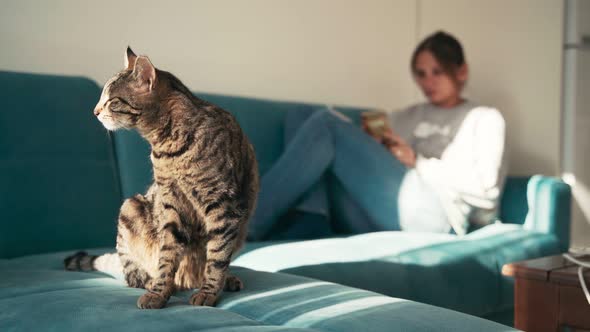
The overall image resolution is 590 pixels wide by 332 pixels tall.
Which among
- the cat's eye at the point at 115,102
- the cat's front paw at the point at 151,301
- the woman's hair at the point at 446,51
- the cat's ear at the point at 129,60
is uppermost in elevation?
the woman's hair at the point at 446,51

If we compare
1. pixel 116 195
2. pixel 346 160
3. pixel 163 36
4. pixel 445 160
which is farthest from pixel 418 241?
pixel 163 36

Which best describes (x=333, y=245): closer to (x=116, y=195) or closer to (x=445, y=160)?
(x=116, y=195)

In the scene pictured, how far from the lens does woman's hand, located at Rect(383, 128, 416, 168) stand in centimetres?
261

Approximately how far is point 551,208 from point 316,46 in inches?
54.7

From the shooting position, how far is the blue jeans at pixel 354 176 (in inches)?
89.7

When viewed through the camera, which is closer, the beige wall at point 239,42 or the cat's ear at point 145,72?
the cat's ear at point 145,72

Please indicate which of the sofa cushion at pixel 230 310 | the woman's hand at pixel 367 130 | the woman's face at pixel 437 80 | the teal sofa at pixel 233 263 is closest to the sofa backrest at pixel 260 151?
the teal sofa at pixel 233 263

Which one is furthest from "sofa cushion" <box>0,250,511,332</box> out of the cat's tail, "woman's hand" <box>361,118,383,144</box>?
"woman's hand" <box>361,118,383,144</box>

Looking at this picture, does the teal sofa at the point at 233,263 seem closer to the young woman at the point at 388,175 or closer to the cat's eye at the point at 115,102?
the young woman at the point at 388,175

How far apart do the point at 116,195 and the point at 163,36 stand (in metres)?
0.76

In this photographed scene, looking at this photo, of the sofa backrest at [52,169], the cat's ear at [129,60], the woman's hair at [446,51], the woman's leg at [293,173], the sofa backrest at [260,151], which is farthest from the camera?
the woman's hair at [446,51]

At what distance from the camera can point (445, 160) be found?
2.70 m

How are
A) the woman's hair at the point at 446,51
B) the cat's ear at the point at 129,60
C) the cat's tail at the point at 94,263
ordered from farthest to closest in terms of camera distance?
the woman's hair at the point at 446,51 → the cat's tail at the point at 94,263 → the cat's ear at the point at 129,60

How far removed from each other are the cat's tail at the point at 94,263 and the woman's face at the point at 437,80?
74.5 inches
